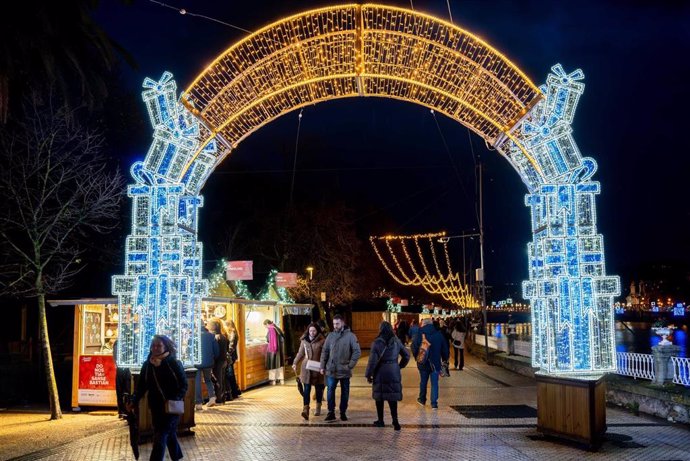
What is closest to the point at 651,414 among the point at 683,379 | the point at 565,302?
the point at 683,379

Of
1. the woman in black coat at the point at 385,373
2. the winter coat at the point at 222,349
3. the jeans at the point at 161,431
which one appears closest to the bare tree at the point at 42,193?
the winter coat at the point at 222,349

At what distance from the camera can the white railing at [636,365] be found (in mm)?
13352

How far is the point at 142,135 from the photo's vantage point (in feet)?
76.2

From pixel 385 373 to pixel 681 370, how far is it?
18.4 ft

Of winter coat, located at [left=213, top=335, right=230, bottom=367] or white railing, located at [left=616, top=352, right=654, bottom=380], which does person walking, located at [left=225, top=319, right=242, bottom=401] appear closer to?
winter coat, located at [left=213, top=335, right=230, bottom=367]

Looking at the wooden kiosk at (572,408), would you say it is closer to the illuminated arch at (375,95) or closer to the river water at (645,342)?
the illuminated arch at (375,95)

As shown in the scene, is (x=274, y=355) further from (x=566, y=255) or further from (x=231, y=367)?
(x=566, y=255)

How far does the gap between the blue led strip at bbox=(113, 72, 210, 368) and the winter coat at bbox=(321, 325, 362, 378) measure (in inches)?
89.5

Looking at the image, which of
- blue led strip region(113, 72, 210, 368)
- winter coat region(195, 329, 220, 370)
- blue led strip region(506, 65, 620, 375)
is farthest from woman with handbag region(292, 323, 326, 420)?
blue led strip region(506, 65, 620, 375)

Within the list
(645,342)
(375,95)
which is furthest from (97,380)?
(645,342)

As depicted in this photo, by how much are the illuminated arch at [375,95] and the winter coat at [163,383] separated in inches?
110

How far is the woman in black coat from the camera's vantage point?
10805 mm

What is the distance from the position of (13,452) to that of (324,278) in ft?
84.8

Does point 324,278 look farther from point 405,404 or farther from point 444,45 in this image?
point 444,45
